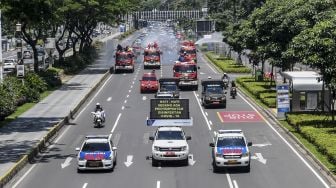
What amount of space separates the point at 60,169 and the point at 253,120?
20.4 m

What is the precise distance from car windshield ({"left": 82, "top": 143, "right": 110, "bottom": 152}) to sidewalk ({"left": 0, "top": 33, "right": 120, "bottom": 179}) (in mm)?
3648

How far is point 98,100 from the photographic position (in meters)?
68.5

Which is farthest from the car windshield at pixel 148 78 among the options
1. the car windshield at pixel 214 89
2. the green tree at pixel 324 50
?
the green tree at pixel 324 50

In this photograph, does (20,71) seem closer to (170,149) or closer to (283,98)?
(283,98)

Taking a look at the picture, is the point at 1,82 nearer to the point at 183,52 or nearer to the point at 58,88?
the point at 58,88

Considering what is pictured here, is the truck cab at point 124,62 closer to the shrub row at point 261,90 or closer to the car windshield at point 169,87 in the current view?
the shrub row at point 261,90

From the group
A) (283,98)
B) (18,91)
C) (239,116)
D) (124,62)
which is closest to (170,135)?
(283,98)

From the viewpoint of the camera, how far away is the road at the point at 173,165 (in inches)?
1299

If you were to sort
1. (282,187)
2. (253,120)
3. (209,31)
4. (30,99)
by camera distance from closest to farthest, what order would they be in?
1. (282,187)
2. (253,120)
3. (30,99)
4. (209,31)

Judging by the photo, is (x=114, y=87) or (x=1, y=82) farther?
(x=114, y=87)

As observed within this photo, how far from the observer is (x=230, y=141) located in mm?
35406

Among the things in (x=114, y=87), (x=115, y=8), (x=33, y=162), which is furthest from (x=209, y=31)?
(x=33, y=162)

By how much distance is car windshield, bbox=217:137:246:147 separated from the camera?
35.2 meters

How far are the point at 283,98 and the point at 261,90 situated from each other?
53.1 ft
